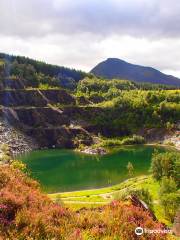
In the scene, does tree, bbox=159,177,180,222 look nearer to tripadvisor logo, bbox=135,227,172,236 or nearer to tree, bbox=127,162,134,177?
tree, bbox=127,162,134,177

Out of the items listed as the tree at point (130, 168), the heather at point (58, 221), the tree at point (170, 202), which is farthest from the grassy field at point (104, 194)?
the heather at point (58, 221)

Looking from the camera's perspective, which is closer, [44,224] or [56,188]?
[44,224]

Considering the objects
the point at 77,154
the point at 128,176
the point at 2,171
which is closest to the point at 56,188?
the point at 128,176

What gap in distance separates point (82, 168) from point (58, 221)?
142 m

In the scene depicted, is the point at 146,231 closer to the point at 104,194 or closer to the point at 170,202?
the point at 170,202

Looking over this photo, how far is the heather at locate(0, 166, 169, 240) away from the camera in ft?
50.3

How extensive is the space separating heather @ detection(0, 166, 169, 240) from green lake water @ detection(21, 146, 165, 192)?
10089 centimetres

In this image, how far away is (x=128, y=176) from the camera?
455 feet

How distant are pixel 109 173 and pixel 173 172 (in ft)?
137

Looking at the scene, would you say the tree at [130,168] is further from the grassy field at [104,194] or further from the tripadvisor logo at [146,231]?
the tripadvisor logo at [146,231]

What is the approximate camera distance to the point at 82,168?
157500mm

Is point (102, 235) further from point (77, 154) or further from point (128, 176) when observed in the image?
point (77, 154)

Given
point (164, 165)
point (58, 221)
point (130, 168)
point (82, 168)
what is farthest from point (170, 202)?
point (82, 168)

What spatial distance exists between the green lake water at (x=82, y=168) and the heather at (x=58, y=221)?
100887 millimetres
